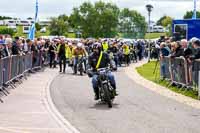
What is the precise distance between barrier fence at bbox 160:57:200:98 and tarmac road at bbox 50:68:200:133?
1344 millimetres

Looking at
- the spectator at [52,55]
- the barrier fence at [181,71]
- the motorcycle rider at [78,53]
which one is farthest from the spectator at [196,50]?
the spectator at [52,55]

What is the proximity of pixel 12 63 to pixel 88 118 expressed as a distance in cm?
923

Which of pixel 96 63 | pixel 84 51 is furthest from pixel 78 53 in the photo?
pixel 96 63

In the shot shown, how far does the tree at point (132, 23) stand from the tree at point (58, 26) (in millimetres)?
9881

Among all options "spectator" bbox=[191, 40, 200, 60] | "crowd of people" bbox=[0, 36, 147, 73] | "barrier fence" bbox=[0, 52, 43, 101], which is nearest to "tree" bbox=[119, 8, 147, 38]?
"crowd of people" bbox=[0, 36, 147, 73]

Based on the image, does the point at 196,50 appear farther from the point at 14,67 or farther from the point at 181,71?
the point at 14,67

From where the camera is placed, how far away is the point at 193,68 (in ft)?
70.6

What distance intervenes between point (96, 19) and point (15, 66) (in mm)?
78057

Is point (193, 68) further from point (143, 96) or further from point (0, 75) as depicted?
point (0, 75)

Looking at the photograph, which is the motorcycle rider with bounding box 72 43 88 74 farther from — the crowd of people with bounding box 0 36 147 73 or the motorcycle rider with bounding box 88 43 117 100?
the motorcycle rider with bounding box 88 43 117 100

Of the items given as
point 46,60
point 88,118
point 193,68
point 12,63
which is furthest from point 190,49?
point 46,60

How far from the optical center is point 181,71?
77.2 feet

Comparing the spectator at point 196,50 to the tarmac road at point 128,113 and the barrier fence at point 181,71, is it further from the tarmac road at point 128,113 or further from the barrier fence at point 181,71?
the tarmac road at point 128,113

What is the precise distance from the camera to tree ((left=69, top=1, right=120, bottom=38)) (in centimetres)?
10238
